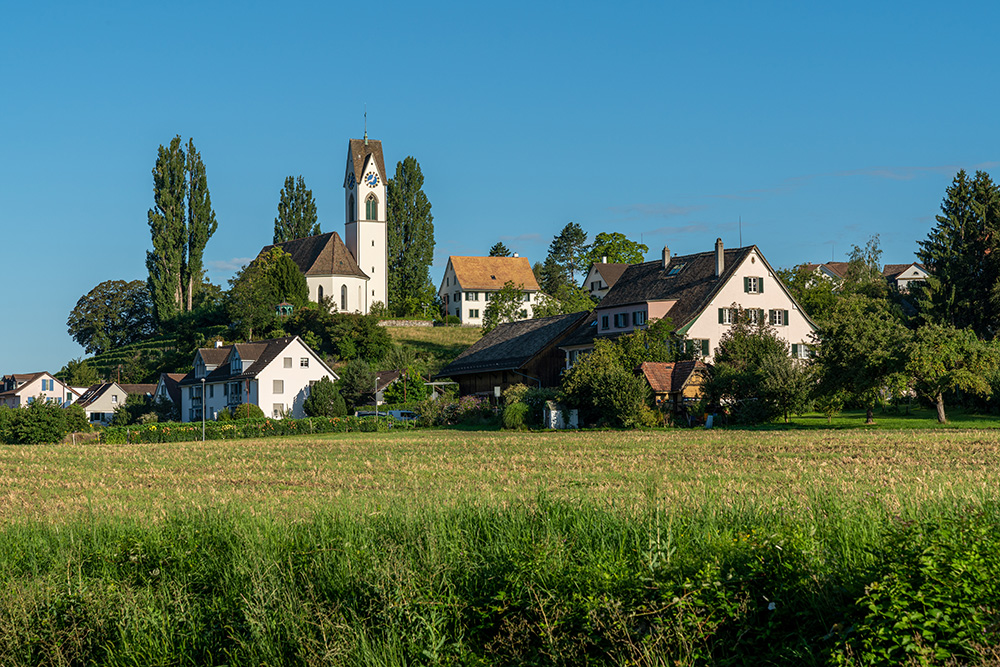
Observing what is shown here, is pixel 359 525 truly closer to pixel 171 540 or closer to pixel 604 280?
pixel 171 540

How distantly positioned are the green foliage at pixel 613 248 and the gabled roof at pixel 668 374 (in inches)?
3162

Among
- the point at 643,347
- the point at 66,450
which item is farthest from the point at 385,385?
the point at 66,450

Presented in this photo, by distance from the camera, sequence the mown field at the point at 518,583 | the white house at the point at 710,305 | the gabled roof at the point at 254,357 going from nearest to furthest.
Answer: the mown field at the point at 518,583 → the white house at the point at 710,305 → the gabled roof at the point at 254,357

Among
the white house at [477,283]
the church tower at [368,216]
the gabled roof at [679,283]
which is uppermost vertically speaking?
the church tower at [368,216]

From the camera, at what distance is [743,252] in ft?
233

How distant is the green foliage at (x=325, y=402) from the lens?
84.5m

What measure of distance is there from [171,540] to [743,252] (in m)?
63.0

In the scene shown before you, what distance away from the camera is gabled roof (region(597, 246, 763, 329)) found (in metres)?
69.3

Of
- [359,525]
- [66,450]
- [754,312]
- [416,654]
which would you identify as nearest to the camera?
[416,654]

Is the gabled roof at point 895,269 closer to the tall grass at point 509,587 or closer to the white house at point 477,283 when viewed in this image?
the white house at point 477,283

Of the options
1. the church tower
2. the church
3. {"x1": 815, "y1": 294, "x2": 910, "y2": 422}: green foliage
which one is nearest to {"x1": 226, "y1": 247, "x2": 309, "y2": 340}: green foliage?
the church

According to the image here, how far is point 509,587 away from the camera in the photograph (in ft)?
31.6

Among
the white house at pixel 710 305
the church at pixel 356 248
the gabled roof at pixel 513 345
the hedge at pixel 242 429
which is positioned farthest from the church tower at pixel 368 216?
the hedge at pixel 242 429

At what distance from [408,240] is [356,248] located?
7.31 metres
